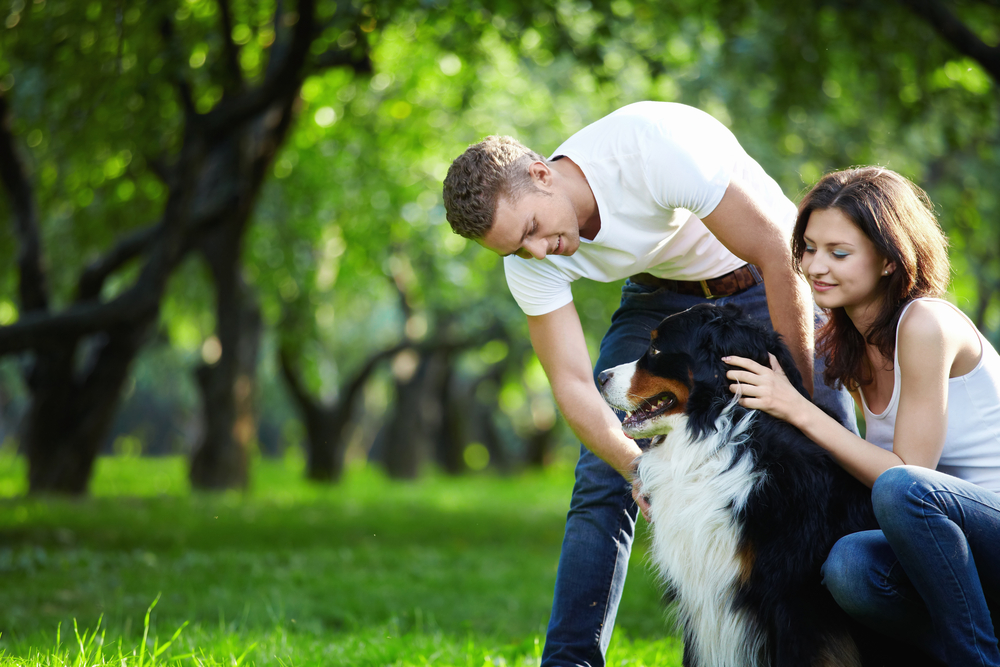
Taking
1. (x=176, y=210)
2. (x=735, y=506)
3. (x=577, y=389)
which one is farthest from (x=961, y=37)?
(x=176, y=210)

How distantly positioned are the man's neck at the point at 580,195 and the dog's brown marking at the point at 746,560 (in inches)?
41.2

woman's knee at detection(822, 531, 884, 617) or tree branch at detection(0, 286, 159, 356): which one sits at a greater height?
woman's knee at detection(822, 531, 884, 617)

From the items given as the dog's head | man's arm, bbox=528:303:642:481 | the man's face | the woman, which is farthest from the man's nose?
the woman

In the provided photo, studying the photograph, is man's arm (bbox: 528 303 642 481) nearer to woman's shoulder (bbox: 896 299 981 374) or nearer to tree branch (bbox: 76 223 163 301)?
woman's shoulder (bbox: 896 299 981 374)

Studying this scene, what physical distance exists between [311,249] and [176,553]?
572 cm

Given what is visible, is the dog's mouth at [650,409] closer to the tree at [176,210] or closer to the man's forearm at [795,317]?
the man's forearm at [795,317]

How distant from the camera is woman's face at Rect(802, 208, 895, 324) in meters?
2.51

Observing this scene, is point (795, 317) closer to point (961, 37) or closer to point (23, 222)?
point (961, 37)

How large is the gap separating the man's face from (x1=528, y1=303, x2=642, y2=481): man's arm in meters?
0.30

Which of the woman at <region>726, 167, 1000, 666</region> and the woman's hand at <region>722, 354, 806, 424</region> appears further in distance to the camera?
the woman's hand at <region>722, 354, 806, 424</region>

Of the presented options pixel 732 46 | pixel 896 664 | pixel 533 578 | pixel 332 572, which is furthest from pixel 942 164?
pixel 896 664

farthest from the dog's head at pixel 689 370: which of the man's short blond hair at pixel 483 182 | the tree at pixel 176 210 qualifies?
the tree at pixel 176 210

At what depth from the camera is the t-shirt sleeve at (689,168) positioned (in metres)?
2.54

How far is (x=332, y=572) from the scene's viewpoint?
602cm
